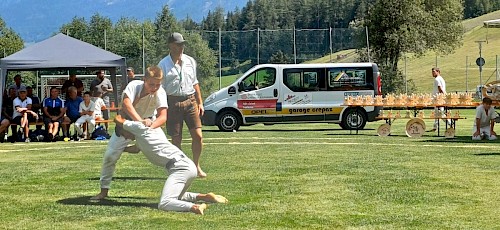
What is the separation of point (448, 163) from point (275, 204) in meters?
5.25

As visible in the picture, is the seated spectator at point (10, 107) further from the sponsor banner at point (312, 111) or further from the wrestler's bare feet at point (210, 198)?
the wrestler's bare feet at point (210, 198)

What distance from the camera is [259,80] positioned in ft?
82.7

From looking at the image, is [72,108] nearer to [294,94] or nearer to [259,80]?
[259,80]

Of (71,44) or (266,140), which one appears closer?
(266,140)

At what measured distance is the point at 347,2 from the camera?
128 meters

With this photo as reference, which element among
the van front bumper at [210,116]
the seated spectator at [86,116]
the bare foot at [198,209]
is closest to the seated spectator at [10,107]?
the seated spectator at [86,116]

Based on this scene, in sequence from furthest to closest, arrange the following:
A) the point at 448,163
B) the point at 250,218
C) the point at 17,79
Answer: the point at 17,79, the point at 448,163, the point at 250,218

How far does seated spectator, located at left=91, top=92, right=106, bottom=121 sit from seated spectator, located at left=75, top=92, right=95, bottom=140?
12cm

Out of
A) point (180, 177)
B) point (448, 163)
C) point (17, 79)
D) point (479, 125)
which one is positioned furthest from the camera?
point (17, 79)

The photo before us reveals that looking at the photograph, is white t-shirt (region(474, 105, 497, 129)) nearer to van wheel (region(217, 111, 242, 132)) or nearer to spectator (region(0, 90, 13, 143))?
van wheel (region(217, 111, 242, 132))

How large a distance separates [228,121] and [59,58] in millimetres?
4984

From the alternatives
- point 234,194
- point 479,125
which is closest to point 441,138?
point 479,125

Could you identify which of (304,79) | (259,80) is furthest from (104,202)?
(304,79)

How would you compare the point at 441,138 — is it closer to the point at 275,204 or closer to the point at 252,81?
the point at 252,81
